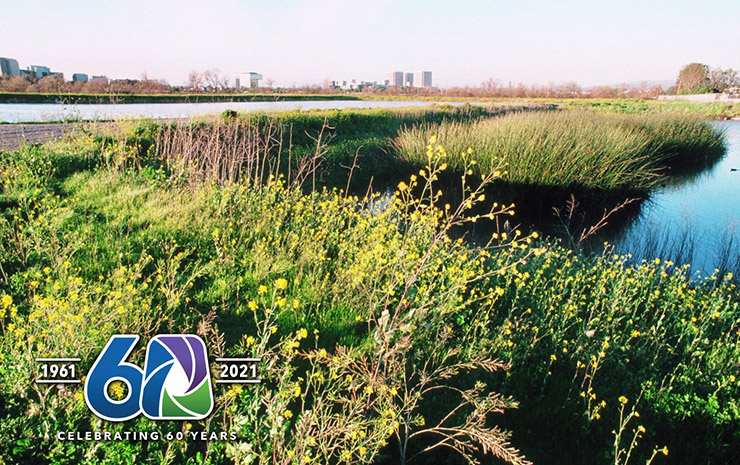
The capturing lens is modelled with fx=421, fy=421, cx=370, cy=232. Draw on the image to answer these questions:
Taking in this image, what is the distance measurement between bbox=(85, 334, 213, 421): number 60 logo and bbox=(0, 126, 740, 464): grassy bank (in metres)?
0.08

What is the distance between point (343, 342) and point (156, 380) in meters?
1.29

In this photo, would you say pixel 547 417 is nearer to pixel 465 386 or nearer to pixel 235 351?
pixel 465 386

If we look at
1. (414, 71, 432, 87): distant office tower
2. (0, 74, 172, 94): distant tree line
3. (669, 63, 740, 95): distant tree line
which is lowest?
(0, 74, 172, 94): distant tree line

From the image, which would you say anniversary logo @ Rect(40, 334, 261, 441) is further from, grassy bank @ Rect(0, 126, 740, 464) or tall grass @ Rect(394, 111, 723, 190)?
tall grass @ Rect(394, 111, 723, 190)

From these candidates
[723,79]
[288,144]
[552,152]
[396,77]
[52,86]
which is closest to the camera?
[552,152]

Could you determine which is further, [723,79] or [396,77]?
[396,77]

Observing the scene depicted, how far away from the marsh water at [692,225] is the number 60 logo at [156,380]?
247 inches

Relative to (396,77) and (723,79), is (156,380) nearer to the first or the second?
(723,79)

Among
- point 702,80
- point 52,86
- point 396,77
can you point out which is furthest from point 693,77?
point 396,77

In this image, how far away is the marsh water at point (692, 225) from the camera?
270 inches

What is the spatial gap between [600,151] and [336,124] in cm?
937

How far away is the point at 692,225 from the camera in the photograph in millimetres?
9039

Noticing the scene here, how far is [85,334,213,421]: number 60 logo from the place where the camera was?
2.19m

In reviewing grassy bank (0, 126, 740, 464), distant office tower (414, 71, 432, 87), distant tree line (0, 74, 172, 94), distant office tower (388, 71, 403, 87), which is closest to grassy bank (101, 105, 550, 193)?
grassy bank (0, 126, 740, 464)
